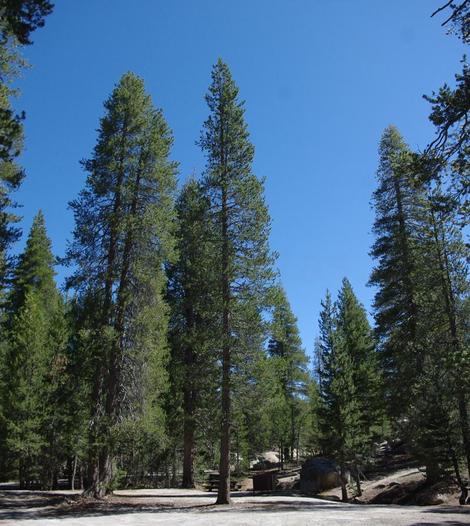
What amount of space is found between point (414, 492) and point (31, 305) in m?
23.6

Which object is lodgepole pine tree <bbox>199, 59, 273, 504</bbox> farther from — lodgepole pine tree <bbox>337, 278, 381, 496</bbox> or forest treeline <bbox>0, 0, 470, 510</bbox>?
lodgepole pine tree <bbox>337, 278, 381, 496</bbox>

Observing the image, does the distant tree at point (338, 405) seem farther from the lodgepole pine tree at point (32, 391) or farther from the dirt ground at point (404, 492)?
the lodgepole pine tree at point (32, 391)

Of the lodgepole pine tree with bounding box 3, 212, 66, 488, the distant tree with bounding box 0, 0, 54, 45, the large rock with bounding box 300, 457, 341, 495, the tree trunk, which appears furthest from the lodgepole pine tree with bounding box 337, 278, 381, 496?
the distant tree with bounding box 0, 0, 54, 45

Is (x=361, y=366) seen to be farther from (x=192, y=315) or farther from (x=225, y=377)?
(x=225, y=377)

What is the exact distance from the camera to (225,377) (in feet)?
59.5

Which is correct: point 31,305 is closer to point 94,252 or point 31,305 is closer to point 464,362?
point 94,252

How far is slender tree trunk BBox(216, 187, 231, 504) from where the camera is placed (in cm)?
1698

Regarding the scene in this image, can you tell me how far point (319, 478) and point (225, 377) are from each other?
13.6 metres

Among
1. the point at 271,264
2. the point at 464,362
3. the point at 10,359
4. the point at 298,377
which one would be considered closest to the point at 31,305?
the point at 10,359

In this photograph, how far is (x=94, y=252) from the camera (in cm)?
1948

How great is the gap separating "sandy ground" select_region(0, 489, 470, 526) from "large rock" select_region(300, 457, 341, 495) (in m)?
10.9

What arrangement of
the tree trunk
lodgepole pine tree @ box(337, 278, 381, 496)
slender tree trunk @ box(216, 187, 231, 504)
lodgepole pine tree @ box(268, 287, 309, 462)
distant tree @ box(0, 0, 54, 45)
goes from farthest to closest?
lodgepole pine tree @ box(268, 287, 309, 462), lodgepole pine tree @ box(337, 278, 381, 496), the tree trunk, slender tree trunk @ box(216, 187, 231, 504), distant tree @ box(0, 0, 54, 45)

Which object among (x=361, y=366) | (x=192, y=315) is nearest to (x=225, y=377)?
(x=192, y=315)

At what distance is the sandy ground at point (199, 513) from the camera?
11586 mm
